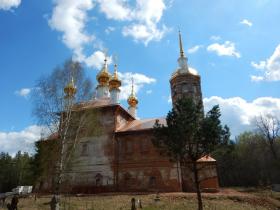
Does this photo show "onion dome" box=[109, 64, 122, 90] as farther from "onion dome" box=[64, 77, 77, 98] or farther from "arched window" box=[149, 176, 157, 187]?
"onion dome" box=[64, 77, 77, 98]

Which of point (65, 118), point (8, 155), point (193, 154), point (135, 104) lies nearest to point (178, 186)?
point (193, 154)

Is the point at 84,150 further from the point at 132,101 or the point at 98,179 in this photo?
the point at 132,101

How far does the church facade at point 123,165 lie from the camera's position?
2792cm

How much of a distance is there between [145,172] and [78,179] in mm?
6803

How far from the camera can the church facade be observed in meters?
27.9

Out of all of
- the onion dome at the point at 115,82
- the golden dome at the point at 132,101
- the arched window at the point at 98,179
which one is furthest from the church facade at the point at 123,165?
the golden dome at the point at 132,101

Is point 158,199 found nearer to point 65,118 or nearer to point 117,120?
point 65,118

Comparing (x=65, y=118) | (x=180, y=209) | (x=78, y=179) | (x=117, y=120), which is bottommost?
(x=180, y=209)

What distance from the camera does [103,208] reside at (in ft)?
56.7

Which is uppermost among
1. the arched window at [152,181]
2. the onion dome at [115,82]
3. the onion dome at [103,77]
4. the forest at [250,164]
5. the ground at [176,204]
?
the onion dome at [103,77]

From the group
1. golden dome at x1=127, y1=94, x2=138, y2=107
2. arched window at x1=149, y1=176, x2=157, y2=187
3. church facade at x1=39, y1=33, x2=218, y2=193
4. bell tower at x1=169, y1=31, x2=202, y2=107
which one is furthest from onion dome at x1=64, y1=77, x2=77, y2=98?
golden dome at x1=127, y1=94, x2=138, y2=107

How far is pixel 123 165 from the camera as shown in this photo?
1144 inches

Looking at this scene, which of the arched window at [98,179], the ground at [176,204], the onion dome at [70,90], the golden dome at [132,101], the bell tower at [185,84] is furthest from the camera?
the golden dome at [132,101]

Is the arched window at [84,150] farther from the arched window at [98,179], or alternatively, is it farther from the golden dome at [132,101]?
the golden dome at [132,101]
